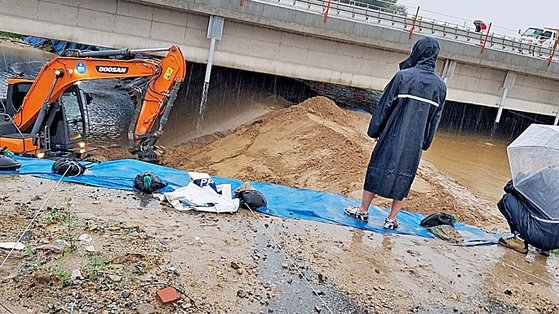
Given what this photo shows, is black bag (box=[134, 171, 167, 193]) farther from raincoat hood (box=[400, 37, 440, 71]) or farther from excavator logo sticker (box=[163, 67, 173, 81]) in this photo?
excavator logo sticker (box=[163, 67, 173, 81])

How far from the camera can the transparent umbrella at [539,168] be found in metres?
4.53

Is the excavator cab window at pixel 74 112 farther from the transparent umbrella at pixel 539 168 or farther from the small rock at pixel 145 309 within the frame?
the transparent umbrella at pixel 539 168

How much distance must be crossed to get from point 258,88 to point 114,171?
1250 centimetres

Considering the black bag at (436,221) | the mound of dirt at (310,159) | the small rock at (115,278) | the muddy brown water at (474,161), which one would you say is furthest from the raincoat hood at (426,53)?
the muddy brown water at (474,161)

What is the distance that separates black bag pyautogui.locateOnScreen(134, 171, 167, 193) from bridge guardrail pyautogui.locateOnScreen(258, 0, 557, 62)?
986 cm

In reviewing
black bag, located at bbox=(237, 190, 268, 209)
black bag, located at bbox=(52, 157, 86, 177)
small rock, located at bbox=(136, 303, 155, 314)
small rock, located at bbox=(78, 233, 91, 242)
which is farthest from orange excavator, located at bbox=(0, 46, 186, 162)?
small rock, located at bbox=(136, 303, 155, 314)

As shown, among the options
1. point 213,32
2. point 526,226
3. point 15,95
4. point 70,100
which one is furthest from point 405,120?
point 213,32

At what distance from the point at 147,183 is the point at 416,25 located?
13.9m

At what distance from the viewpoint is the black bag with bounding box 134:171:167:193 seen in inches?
180

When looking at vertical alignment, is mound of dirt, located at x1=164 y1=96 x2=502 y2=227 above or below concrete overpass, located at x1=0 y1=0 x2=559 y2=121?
below

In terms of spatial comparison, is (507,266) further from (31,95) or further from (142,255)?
(31,95)

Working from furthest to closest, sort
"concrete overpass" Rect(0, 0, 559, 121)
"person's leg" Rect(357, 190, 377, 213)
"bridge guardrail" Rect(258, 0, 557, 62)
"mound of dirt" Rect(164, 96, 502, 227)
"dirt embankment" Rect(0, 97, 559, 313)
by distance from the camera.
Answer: "bridge guardrail" Rect(258, 0, 557, 62)
"concrete overpass" Rect(0, 0, 559, 121)
"mound of dirt" Rect(164, 96, 502, 227)
"person's leg" Rect(357, 190, 377, 213)
"dirt embankment" Rect(0, 97, 559, 313)

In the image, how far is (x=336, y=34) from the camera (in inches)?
537

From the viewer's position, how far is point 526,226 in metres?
4.69
